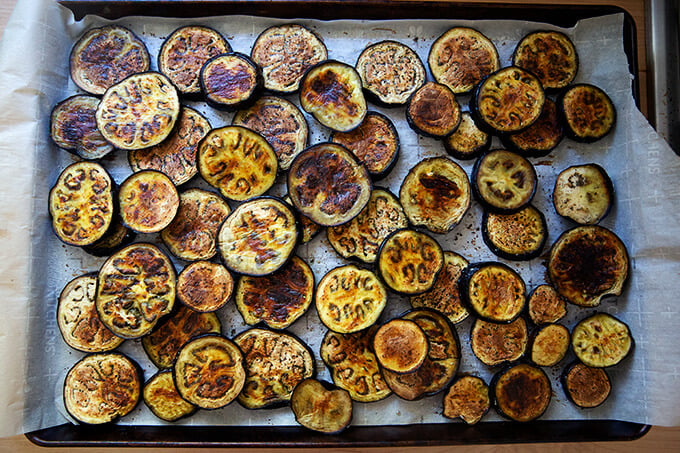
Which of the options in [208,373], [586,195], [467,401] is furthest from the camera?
[586,195]

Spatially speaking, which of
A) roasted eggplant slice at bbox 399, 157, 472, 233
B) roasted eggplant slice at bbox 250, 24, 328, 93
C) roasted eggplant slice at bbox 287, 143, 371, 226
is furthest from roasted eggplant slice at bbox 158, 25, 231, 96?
roasted eggplant slice at bbox 399, 157, 472, 233

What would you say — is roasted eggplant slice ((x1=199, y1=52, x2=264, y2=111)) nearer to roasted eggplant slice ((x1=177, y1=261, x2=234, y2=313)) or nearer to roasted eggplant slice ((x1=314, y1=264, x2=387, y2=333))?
roasted eggplant slice ((x1=177, y1=261, x2=234, y2=313))

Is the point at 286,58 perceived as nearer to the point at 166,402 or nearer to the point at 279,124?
the point at 279,124

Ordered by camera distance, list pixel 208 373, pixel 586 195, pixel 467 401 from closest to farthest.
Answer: pixel 208 373 < pixel 467 401 < pixel 586 195

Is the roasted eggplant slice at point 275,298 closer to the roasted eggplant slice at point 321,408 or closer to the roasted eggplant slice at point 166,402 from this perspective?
the roasted eggplant slice at point 321,408

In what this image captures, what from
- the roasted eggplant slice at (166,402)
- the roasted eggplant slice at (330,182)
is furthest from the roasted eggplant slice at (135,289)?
the roasted eggplant slice at (330,182)

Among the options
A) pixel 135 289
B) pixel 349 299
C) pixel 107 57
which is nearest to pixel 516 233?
pixel 349 299

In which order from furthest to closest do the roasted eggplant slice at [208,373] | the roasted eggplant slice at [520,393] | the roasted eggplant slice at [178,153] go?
the roasted eggplant slice at [178,153]
the roasted eggplant slice at [520,393]
the roasted eggplant slice at [208,373]
